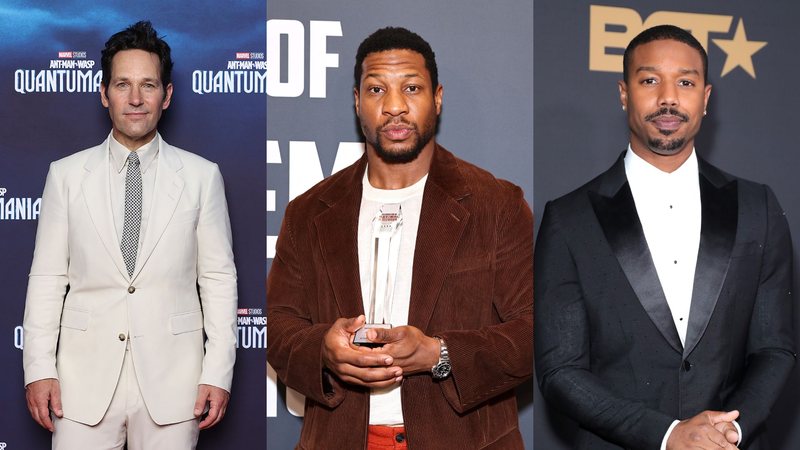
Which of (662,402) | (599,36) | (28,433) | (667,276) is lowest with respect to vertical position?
(28,433)

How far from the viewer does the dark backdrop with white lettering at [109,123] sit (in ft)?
11.9

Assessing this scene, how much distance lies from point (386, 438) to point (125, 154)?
5.06 ft

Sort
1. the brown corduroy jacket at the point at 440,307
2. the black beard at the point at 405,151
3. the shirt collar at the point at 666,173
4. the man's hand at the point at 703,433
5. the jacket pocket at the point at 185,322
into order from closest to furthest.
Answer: the man's hand at the point at 703,433 → the shirt collar at the point at 666,173 → the brown corduroy jacket at the point at 440,307 → the black beard at the point at 405,151 → the jacket pocket at the point at 185,322

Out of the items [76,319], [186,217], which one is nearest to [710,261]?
[186,217]

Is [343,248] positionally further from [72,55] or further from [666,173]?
[72,55]

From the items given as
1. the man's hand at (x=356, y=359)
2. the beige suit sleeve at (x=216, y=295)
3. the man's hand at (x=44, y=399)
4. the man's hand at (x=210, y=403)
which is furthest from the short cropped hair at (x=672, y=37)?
the man's hand at (x=44, y=399)

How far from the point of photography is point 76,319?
340 cm

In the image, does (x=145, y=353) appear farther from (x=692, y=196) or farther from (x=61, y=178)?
(x=692, y=196)

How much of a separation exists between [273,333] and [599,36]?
1.79m

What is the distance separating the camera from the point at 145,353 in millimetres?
3398

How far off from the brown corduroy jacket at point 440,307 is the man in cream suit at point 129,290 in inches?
13.1

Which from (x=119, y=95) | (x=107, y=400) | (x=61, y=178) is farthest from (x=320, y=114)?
(x=107, y=400)

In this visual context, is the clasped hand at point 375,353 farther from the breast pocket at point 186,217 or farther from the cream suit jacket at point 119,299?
the breast pocket at point 186,217

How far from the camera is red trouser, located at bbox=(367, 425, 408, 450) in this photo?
3.14m
